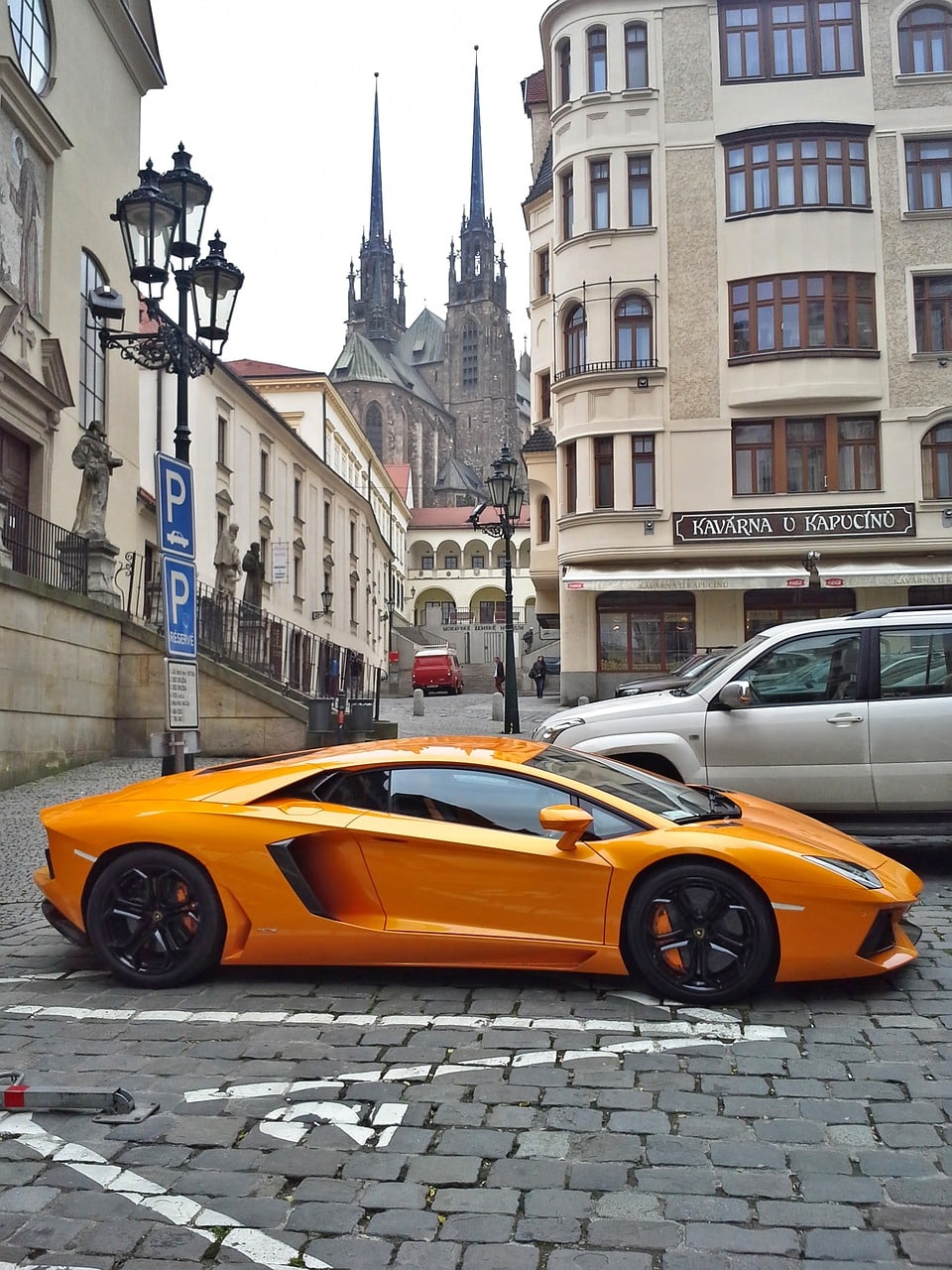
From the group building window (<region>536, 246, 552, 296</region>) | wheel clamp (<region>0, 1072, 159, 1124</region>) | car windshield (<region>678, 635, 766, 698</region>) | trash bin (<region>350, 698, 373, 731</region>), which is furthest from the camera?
building window (<region>536, 246, 552, 296</region>)

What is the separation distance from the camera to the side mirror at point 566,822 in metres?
5.26

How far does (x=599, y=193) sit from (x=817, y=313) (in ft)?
21.0

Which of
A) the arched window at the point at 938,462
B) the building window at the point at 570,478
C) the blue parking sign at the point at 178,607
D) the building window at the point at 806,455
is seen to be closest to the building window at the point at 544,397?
the building window at the point at 570,478

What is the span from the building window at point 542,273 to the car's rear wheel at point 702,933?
1230 inches

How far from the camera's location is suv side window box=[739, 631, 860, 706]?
27.9ft

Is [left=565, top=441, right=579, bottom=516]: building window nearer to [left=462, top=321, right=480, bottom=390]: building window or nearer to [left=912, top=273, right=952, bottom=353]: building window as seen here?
[left=912, top=273, right=952, bottom=353]: building window

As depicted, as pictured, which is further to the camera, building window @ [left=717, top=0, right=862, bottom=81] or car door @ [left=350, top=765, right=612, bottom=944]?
building window @ [left=717, top=0, right=862, bottom=81]

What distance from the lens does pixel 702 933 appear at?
208 inches

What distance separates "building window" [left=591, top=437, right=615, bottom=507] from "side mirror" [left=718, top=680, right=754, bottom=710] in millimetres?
20822

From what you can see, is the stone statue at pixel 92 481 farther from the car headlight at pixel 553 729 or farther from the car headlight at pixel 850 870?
the car headlight at pixel 850 870

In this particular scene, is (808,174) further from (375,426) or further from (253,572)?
(375,426)

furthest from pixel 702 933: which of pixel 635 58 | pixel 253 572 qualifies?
pixel 635 58

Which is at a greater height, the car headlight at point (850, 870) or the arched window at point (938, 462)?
the arched window at point (938, 462)


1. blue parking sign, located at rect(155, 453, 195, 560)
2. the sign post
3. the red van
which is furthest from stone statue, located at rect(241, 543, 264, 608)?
the sign post
